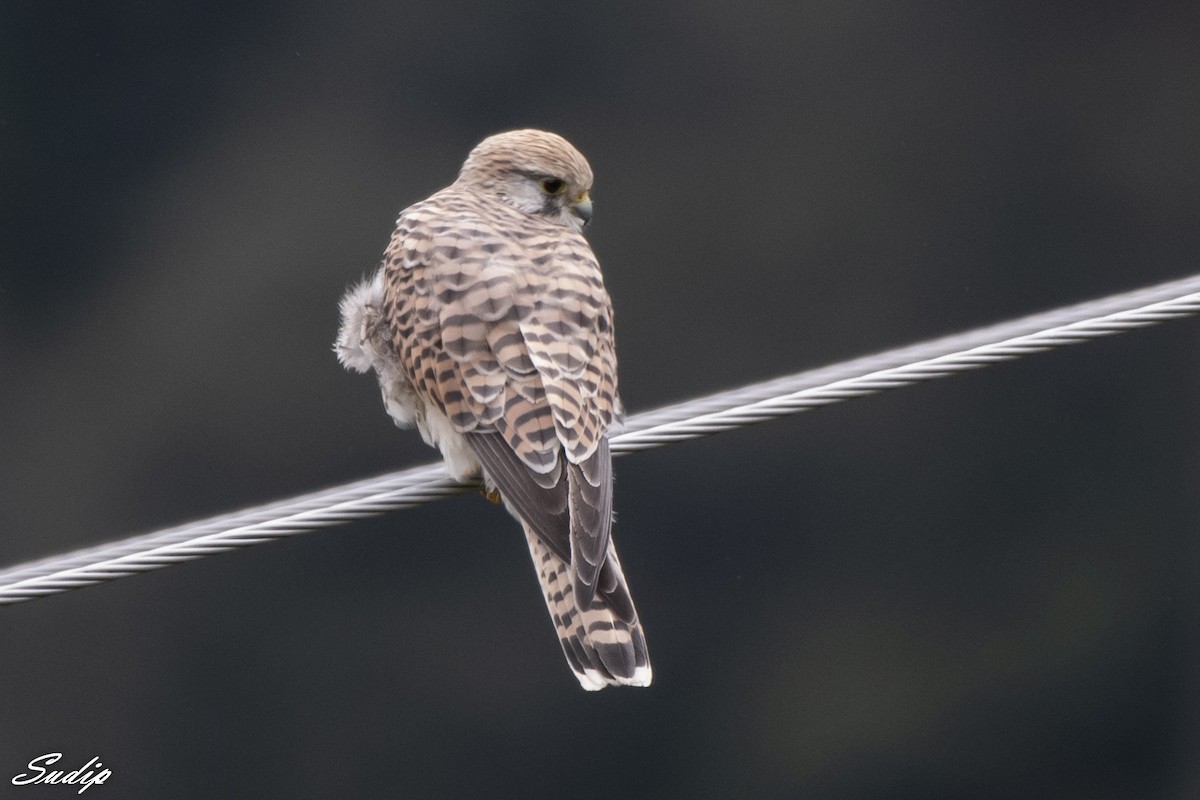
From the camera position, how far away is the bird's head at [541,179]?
321 cm

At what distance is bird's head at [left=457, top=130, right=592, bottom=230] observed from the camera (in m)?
3.21

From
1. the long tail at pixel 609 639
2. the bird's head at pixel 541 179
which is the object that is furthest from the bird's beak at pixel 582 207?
the long tail at pixel 609 639

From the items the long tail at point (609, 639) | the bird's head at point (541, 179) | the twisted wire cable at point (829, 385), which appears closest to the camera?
the twisted wire cable at point (829, 385)

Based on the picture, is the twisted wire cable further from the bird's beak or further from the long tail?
the bird's beak

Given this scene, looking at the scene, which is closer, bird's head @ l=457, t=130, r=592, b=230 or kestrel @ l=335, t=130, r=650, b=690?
kestrel @ l=335, t=130, r=650, b=690

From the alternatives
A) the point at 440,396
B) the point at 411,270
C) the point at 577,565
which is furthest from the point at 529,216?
the point at 577,565

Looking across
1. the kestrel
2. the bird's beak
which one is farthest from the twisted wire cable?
the bird's beak

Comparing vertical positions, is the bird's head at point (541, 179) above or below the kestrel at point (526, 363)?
above

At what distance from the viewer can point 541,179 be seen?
322cm

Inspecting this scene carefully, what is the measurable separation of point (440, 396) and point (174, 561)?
715 millimetres

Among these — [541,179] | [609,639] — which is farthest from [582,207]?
[609,639]

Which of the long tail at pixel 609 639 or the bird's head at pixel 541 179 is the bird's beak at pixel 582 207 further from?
the long tail at pixel 609 639

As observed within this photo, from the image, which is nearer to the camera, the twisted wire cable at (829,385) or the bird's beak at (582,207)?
the twisted wire cable at (829,385)

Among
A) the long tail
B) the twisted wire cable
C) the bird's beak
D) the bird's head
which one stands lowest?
the long tail
